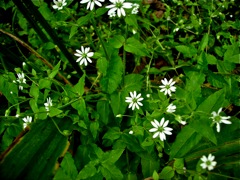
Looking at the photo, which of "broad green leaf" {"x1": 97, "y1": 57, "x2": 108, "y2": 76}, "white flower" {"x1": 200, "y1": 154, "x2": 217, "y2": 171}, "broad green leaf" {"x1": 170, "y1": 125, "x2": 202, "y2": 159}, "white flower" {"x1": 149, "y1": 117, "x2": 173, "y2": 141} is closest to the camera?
"white flower" {"x1": 200, "y1": 154, "x2": 217, "y2": 171}

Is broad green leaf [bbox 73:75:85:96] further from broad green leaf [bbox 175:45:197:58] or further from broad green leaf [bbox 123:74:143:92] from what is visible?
broad green leaf [bbox 175:45:197:58]

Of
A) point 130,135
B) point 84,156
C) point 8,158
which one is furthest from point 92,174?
point 8,158

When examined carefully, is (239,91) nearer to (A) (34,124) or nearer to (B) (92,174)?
(B) (92,174)

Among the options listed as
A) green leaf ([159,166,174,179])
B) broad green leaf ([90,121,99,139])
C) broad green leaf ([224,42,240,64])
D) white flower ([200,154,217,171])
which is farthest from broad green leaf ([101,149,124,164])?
broad green leaf ([224,42,240,64])

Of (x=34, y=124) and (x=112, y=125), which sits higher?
(x=112, y=125)

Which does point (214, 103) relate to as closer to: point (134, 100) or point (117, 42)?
point (134, 100)

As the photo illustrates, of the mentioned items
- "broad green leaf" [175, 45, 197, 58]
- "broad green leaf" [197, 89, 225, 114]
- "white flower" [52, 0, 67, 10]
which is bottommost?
"broad green leaf" [197, 89, 225, 114]

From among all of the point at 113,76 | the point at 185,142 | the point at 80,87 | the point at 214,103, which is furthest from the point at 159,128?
the point at 80,87
